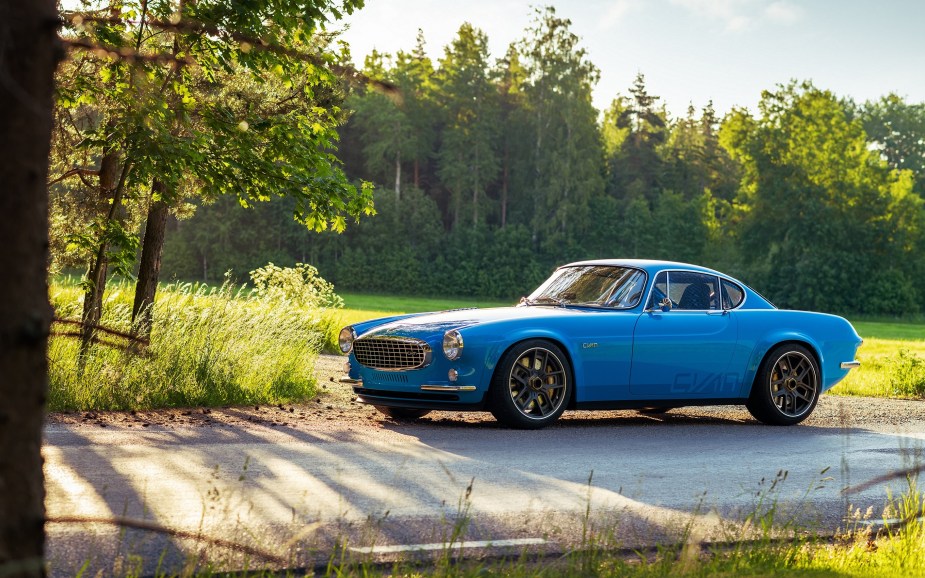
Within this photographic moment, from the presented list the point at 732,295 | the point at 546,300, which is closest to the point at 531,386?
the point at 546,300

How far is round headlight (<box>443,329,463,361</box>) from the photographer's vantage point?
33.5 ft

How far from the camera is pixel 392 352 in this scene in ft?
35.3

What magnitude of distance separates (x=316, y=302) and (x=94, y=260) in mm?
10815

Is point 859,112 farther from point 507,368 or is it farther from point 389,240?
point 507,368

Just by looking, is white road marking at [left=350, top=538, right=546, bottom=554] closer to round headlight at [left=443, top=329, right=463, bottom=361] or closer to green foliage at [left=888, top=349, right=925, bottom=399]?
round headlight at [left=443, top=329, right=463, bottom=361]

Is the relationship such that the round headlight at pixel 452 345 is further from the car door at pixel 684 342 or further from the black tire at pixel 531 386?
the car door at pixel 684 342

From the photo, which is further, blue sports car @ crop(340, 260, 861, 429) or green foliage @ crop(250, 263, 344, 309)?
green foliage @ crop(250, 263, 344, 309)

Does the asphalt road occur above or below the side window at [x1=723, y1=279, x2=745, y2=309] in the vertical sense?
below

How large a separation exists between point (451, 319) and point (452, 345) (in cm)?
57

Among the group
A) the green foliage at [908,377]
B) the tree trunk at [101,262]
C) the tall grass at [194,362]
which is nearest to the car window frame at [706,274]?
the tall grass at [194,362]

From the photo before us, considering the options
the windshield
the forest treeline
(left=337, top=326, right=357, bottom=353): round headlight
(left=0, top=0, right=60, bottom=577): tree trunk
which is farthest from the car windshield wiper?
the forest treeline

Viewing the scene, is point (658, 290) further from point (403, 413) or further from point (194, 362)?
point (194, 362)

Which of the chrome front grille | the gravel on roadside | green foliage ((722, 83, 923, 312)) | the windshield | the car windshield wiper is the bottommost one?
the gravel on roadside

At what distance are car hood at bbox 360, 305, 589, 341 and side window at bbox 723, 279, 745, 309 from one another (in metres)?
1.73
